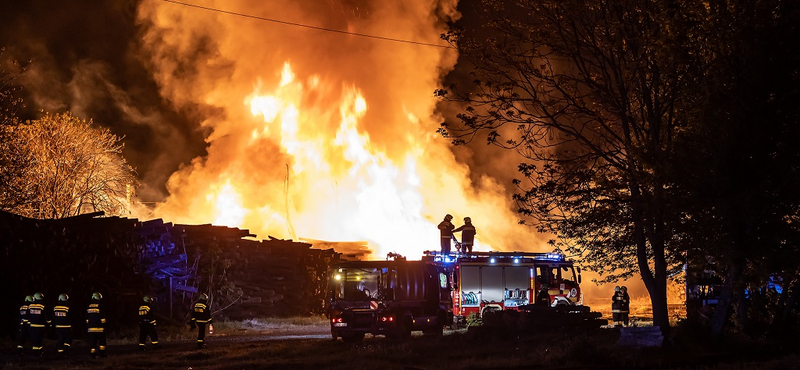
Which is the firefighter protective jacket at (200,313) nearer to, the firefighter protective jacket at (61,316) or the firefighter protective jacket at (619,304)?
the firefighter protective jacket at (61,316)

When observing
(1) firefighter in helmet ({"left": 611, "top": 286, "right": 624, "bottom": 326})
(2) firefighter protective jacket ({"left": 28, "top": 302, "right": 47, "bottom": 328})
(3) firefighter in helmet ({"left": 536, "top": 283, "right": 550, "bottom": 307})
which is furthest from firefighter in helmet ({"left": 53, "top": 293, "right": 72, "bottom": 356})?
(1) firefighter in helmet ({"left": 611, "top": 286, "right": 624, "bottom": 326})

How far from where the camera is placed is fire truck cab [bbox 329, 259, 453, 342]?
22.5m

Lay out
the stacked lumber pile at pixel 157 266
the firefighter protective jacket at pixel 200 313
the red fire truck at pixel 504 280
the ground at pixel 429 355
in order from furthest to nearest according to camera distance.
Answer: the red fire truck at pixel 504 280 → the stacked lumber pile at pixel 157 266 → the firefighter protective jacket at pixel 200 313 → the ground at pixel 429 355

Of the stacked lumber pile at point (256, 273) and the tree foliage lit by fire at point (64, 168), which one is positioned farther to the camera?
the tree foliage lit by fire at point (64, 168)

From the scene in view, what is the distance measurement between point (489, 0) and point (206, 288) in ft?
52.2

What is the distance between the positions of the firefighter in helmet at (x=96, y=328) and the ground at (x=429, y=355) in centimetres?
37

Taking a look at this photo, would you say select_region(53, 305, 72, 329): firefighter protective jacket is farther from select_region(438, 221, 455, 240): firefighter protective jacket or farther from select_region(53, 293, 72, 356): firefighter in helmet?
select_region(438, 221, 455, 240): firefighter protective jacket

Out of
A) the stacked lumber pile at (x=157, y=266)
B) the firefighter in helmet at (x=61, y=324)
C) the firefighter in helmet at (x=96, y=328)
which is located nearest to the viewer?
the firefighter in helmet at (x=96, y=328)

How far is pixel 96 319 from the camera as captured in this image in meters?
19.3

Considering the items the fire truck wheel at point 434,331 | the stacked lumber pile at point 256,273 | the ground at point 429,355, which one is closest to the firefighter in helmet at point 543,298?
the ground at point 429,355

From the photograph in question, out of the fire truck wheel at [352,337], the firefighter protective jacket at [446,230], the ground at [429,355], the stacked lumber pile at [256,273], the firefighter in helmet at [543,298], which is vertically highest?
the firefighter protective jacket at [446,230]

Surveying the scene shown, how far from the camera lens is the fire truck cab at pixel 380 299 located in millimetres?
22516

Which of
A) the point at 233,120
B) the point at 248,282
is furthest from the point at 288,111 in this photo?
the point at 248,282

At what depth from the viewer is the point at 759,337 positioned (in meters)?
21.0
